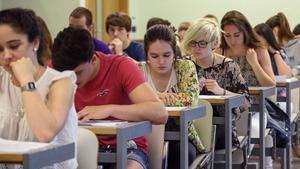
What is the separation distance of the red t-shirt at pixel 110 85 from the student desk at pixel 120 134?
397 millimetres

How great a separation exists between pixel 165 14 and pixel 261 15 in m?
1.70

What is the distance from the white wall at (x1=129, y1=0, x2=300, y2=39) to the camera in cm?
1115

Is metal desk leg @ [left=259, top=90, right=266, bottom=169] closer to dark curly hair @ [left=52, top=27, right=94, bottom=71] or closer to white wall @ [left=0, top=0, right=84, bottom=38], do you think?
dark curly hair @ [left=52, top=27, right=94, bottom=71]

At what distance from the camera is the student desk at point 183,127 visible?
10.4ft

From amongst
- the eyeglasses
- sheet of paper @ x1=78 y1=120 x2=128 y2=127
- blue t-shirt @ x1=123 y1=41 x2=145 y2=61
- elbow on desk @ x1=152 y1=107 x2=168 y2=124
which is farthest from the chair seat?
blue t-shirt @ x1=123 y1=41 x2=145 y2=61

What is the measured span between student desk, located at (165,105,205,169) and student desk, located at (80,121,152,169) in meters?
0.40

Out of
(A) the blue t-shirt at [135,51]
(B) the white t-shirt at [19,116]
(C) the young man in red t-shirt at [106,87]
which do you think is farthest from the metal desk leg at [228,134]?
(A) the blue t-shirt at [135,51]

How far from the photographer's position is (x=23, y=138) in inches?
93.6

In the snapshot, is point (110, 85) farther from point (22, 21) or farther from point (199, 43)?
point (199, 43)

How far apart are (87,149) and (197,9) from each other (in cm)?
915

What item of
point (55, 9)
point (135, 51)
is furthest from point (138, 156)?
point (55, 9)

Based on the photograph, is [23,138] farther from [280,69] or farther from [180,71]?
[280,69]

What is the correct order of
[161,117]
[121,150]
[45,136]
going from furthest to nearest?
[161,117] < [121,150] < [45,136]

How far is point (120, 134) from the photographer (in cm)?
262
